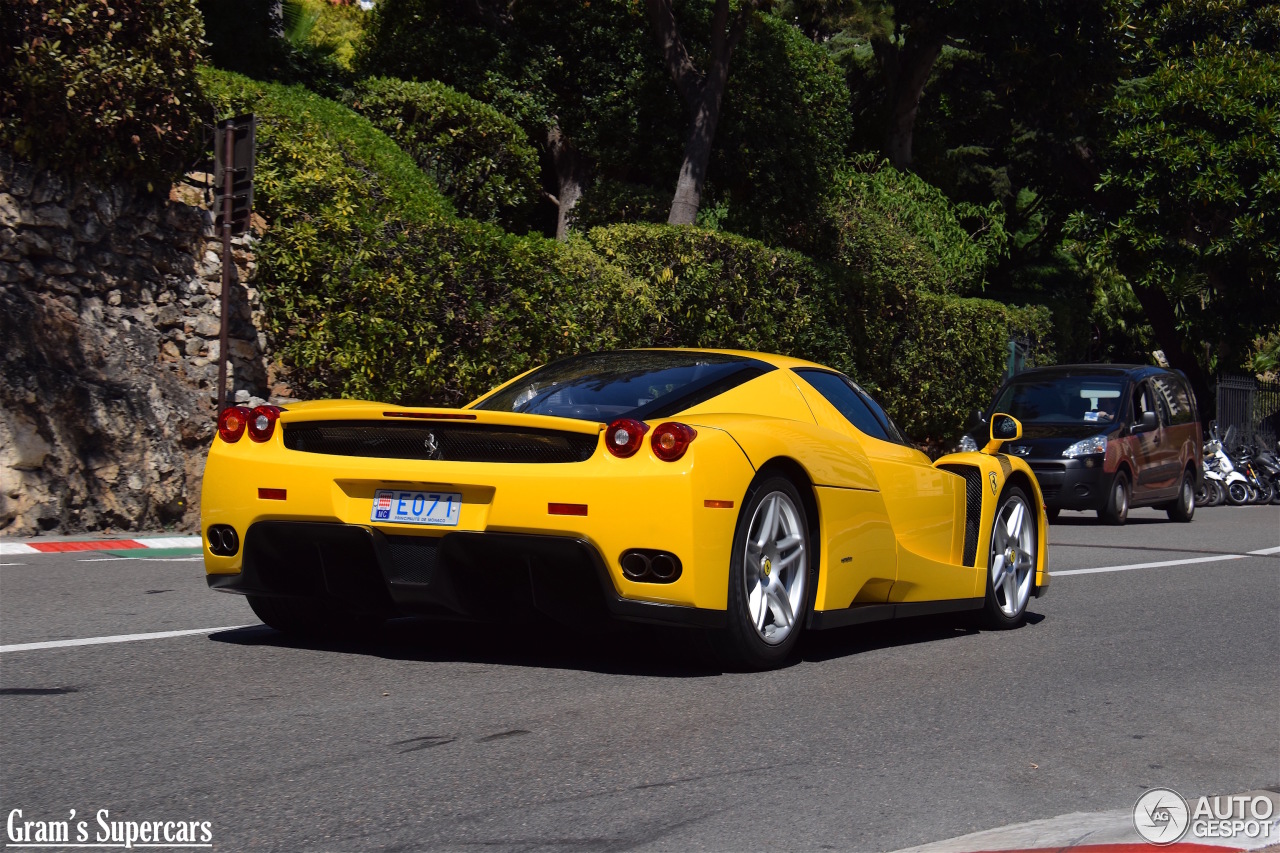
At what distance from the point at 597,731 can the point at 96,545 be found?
7.60 meters

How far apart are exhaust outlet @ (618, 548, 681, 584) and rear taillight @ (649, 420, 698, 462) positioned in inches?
13.9

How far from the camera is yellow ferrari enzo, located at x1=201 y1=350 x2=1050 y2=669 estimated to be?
543 cm

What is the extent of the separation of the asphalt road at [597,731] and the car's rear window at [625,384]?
3.25 ft

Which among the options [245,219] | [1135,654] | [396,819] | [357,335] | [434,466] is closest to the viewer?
[396,819]

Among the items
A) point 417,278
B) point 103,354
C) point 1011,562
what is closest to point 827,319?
point 417,278

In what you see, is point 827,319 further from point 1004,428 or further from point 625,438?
point 625,438

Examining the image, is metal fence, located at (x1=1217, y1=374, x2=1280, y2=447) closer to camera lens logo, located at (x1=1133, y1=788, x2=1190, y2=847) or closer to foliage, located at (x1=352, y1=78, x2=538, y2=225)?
foliage, located at (x1=352, y1=78, x2=538, y2=225)

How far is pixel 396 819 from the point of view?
3.71 meters

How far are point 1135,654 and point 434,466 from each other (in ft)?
12.2

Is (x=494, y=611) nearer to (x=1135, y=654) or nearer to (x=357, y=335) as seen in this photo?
(x=1135, y=654)

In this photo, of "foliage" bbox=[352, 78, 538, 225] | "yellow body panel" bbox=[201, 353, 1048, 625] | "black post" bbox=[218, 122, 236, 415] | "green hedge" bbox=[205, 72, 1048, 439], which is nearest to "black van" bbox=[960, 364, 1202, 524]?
"green hedge" bbox=[205, 72, 1048, 439]

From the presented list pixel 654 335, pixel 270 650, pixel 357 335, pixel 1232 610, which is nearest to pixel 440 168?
pixel 654 335

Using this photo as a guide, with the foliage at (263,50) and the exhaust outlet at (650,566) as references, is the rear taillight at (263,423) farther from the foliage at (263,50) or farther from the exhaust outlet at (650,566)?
the foliage at (263,50)

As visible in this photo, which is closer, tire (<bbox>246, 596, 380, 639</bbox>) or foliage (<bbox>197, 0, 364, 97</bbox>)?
tire (<bbox>246, 596, 380, 639</bbox>)
